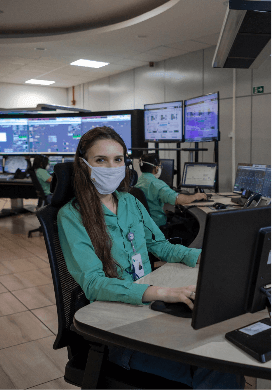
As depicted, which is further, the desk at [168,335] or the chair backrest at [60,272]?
the chair backrest at [60,272]

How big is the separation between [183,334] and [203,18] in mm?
4415

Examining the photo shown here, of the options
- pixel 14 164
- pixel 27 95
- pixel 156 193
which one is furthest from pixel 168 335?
pixel 27 95

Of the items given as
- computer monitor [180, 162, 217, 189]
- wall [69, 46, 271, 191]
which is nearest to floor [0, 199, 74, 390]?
computer monitor [180, 162, 217, 189]

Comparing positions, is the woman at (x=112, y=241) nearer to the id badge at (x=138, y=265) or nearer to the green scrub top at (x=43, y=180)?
the id badge at (x=138, y=265)

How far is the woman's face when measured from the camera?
152 centimetres

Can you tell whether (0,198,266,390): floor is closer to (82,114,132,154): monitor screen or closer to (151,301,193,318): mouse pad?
(151,301,193,318): mouse pad

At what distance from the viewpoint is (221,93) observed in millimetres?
5723

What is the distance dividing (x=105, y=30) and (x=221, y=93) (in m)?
2.03

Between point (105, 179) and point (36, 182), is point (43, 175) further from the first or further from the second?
point (105, 179)

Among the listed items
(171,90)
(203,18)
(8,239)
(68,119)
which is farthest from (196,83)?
(8,239)

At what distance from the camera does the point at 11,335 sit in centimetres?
242

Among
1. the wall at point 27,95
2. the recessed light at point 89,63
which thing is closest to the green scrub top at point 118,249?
the recessed light at point 89,63

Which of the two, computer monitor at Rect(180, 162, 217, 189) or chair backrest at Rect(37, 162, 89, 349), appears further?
computer monitor at Rect(180, 162, 217, 189)

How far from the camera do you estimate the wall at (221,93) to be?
515 cm
